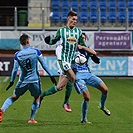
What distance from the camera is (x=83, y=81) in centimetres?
991

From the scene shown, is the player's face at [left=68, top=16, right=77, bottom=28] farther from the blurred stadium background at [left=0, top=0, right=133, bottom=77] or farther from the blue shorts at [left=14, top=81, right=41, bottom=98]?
the blurred stadium background at [left=0, top=0, right=133, bottom=77]

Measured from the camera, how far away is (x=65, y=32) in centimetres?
970

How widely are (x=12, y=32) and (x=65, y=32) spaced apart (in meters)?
16.9

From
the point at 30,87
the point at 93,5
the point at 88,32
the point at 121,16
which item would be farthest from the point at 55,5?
the point at 30,87

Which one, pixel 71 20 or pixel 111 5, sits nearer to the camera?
pixel 71 20

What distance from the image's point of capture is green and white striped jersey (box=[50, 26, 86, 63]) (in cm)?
971

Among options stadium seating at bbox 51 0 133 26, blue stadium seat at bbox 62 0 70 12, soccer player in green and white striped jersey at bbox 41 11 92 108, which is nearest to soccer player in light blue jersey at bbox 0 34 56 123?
soccer player in green and white striped jersey at bbox 41 11 92 108

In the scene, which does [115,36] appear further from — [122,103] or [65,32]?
→ [65,32]

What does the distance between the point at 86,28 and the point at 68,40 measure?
719 inches

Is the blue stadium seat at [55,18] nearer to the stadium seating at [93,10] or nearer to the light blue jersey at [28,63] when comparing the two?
the stadium seating at [93,10]

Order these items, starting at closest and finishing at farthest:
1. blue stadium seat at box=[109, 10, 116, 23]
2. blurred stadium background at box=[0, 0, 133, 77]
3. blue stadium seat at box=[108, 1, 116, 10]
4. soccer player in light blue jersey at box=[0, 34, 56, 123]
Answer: soccer player in light blue jersey at box=[0, 34, 56, 123] < blurred stadium background at box=[0, 0, 133, 77] < blue stadium seat at box=[109, 10, 116, 23] < blue stadium seat at box=[108, 1, 116, 10]

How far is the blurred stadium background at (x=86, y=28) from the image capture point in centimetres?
2555

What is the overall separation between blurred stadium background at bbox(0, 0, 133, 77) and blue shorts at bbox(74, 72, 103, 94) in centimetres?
1523

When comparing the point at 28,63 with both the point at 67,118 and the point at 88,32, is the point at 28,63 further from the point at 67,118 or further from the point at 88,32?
the point at 88,32
